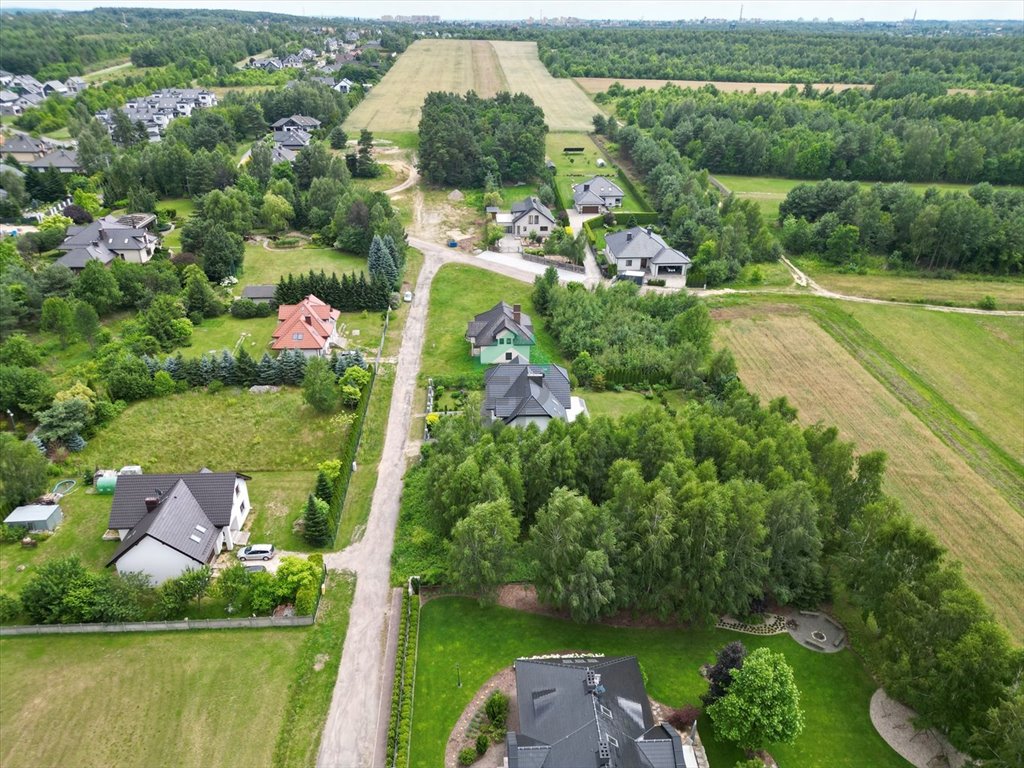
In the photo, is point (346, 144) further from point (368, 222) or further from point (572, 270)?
point (572, 270)

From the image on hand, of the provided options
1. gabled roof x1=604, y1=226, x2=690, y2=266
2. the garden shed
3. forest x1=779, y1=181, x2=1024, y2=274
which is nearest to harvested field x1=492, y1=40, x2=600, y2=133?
forest x1=779, y1=181, x2=1024, y2=274

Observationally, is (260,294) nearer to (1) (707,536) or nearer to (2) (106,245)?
(2) (106,245)

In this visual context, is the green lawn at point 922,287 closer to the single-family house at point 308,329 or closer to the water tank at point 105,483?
the single-family house at point 308,329

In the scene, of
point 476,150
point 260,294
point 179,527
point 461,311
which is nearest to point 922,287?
point 461,311

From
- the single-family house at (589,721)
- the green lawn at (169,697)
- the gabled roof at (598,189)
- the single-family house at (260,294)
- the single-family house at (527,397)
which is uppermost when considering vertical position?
the single-family house at (589,721)

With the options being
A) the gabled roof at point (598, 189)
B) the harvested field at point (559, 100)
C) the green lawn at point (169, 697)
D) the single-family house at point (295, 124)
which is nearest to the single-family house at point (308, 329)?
the green lawn at point (169, 697)

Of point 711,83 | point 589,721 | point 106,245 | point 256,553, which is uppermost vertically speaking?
point 589,721

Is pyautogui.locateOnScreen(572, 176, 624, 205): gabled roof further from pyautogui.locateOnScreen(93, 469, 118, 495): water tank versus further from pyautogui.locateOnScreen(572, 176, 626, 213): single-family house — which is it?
pyautogui.locateOnScreen(93, 469, 118, 495): water tank
